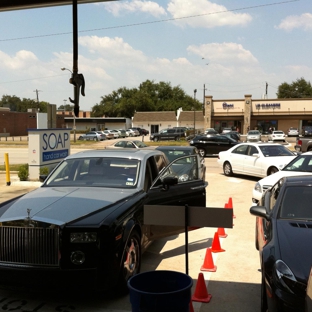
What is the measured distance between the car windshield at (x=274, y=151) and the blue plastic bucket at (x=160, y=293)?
12.6m

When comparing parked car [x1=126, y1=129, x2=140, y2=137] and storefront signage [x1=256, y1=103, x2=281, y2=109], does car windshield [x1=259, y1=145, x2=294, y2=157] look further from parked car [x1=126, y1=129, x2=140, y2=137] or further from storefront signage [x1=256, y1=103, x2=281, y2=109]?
parked car [x1=126, y1=129, x2=140, y2=137]

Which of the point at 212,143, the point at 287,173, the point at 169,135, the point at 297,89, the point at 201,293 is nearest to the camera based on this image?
the point at 201,293

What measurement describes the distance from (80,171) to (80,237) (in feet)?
7.15

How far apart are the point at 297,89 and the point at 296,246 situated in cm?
12584

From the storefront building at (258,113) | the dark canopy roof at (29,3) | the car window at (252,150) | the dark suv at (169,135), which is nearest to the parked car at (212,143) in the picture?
the car window at (252,150)

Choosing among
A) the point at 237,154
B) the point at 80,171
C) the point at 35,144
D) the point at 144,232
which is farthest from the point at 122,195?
the point at 237,154

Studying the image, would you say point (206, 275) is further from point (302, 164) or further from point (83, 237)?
point (302, 164)

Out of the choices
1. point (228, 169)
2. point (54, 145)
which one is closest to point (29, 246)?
point (54, 145)

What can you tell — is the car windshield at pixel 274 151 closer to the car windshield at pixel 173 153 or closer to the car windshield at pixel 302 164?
the car windshield at pixel 173 153

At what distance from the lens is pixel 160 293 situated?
11.3 feet

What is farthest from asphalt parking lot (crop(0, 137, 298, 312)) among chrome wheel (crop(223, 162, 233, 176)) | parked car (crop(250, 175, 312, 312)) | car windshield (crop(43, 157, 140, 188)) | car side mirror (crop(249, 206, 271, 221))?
chrome wheel (crop(223, 162, 233, 176))

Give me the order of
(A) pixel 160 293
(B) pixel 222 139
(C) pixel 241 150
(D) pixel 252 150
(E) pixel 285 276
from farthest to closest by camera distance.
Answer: (B) pixel 222 139 < (C) pixel 241 150 < (D) pixel 252 150 < (E) pixel 285 276 < (A) pixel 160 293

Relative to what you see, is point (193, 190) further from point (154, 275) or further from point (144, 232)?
point (154, 275)

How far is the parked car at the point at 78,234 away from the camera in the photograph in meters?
4.57
